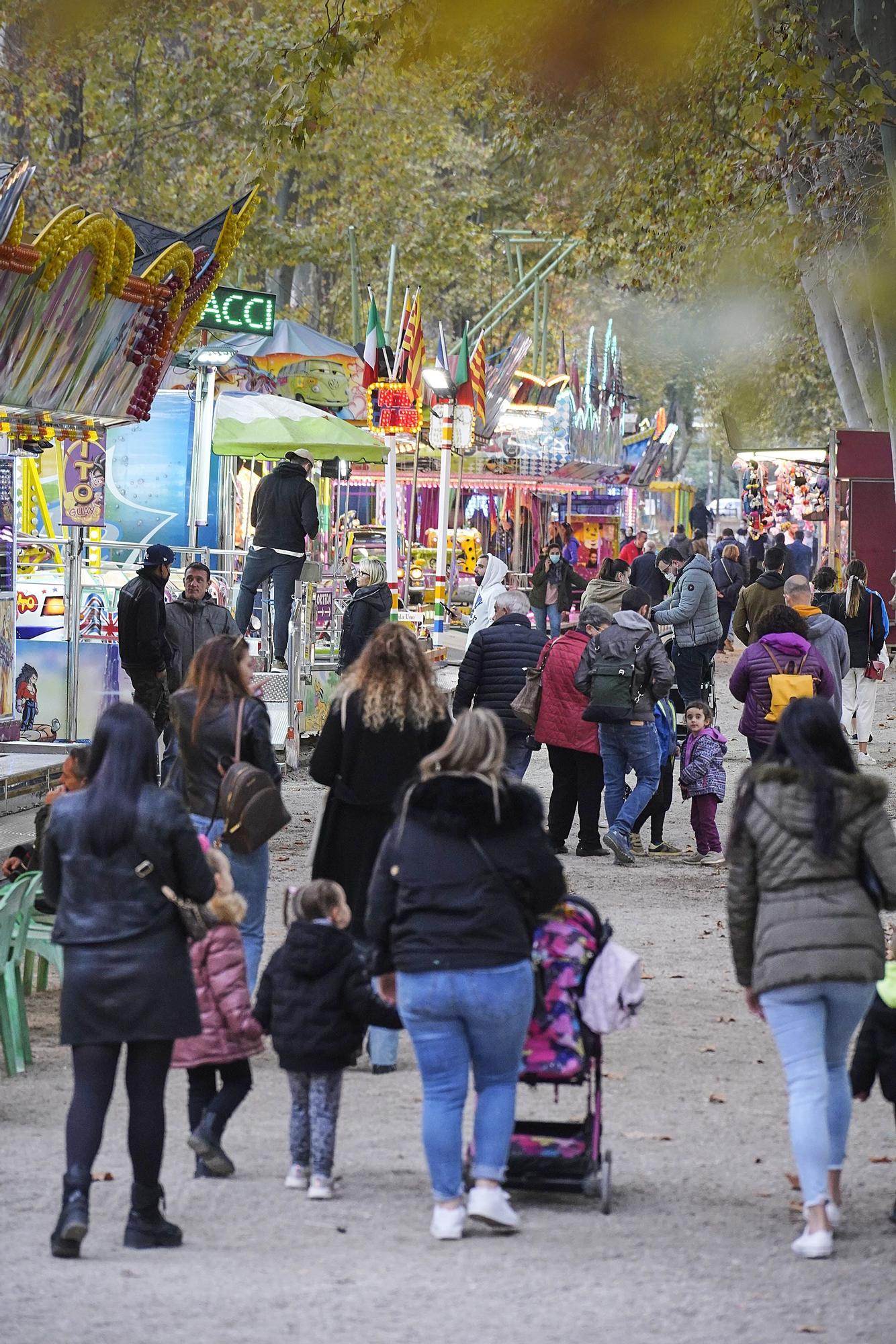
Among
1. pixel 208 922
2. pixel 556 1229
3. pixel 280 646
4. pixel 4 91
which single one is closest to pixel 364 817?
pixel 208 922

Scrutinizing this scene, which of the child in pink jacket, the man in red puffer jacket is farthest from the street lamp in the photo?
the child in pink jacket

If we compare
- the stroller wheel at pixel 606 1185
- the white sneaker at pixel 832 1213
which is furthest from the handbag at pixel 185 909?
the white sneaker at pixel 832 1213

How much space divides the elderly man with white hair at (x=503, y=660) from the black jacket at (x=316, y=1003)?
6103 millimetres

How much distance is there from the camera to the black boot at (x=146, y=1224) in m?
5.21

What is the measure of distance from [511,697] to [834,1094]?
21.7 ft

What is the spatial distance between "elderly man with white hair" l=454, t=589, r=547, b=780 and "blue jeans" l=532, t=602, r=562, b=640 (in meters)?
17.0

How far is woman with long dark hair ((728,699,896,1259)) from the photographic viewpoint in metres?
5.13

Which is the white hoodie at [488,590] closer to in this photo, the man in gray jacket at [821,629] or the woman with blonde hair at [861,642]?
the woman with blonde hair at [861,642]

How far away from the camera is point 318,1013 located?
18.4ft

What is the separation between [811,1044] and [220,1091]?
193 centimetres

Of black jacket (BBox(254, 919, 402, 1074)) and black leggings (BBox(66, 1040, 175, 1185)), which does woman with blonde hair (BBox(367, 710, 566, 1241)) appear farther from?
black leggings (BBox(66, 1040, 175, 1185))

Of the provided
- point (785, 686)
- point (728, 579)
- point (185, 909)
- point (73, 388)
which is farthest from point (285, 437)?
point (185, 909)

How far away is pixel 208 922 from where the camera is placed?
562 cm

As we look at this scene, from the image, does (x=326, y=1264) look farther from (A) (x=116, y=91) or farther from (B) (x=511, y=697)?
(A) (x=116, y=91)
